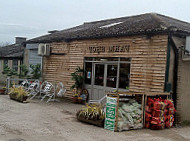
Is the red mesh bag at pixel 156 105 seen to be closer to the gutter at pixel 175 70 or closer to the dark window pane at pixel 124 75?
the gutter at pixel 175 70

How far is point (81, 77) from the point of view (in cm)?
1246

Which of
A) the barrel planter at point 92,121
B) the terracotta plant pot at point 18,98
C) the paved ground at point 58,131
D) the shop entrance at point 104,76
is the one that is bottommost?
the paved ground at point 58,131

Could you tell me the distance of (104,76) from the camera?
11.8 meters

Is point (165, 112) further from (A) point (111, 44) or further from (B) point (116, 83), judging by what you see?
(A) point (111, 44)

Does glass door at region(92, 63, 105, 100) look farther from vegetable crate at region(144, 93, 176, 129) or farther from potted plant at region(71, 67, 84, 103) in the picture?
vegetable crate at region(144, 93, 176, 129)

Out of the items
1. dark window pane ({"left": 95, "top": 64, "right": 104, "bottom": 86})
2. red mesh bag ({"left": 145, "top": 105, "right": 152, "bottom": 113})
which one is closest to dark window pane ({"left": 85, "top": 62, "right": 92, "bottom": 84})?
dark window pane ({"left": 95, "top": 64, "right": 104, "bottom": 86})

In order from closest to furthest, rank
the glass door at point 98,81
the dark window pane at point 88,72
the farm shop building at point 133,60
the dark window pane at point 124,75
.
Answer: the farm shop building at point 133,60
the dark window pane at point 124,75
the glass door at point 98,81
the dark window pane at point 88,72

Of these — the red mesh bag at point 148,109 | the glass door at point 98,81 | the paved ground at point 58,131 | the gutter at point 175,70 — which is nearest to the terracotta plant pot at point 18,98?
the paved ground at point 58,131

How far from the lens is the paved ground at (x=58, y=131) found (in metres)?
6.44

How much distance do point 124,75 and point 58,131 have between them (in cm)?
471

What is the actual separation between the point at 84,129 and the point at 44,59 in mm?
8666

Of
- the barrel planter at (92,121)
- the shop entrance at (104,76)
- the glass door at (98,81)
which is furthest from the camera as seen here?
the glass door at (98,81)

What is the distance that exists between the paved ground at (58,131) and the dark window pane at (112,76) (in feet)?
9.36

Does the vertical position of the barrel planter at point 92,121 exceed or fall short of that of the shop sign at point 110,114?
it falls short
